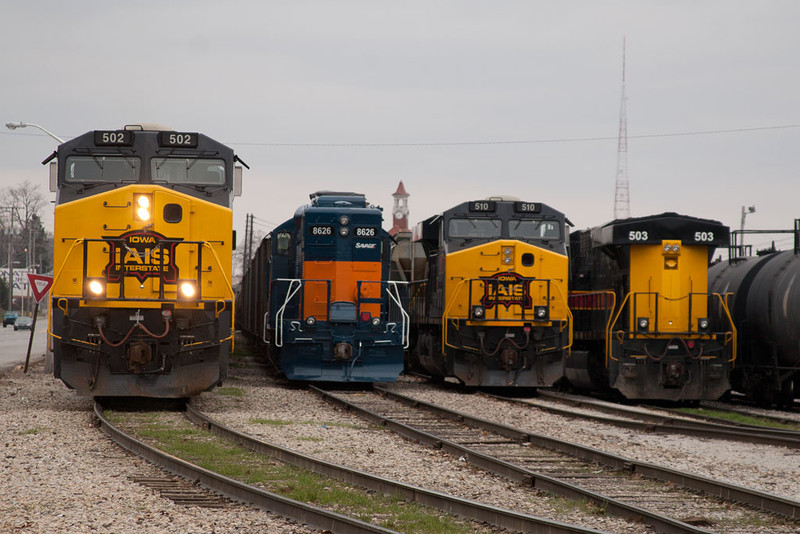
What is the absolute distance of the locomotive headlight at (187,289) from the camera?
13616mm

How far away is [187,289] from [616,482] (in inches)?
281

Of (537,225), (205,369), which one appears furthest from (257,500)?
(537,225)

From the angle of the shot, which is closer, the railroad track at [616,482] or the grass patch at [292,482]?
the grass patch at [292,482]

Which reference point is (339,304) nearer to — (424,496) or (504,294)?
(504,294)

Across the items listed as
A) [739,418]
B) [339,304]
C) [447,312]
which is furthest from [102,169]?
[739,418]

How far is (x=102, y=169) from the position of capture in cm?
1406

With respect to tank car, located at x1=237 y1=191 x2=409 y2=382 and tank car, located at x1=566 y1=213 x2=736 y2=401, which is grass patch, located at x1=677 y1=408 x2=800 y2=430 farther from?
tank car, located at x1=237 y1=191 x2=409 y2=382

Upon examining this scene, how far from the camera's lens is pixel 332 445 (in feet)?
36.0

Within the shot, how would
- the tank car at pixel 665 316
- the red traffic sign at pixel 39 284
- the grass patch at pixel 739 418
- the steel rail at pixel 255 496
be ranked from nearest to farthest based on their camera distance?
the steel rail at pixel 255 496 → the grass patch at pixel 739 418 → the tank car at pixel 665 316 → the red traffic sign at pixel 39 284

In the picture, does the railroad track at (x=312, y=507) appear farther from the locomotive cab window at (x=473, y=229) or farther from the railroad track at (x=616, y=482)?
the locomotive cab window at (x=473, y=229)

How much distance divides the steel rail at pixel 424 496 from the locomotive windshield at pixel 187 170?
15.5 ft

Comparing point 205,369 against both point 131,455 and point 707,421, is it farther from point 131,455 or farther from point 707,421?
point 707,421

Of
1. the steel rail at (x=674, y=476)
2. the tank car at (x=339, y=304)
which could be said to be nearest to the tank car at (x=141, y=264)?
the tank car at (x=339, y=304)

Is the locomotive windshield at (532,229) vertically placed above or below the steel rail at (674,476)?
above
